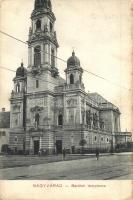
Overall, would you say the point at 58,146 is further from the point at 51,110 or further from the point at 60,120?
the point at 51,110

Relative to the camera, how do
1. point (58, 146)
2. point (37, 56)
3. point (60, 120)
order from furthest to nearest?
point (37, 56), point (60, 120), point (58, 146)

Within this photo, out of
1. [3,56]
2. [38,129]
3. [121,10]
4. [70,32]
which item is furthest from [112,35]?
[38,129]

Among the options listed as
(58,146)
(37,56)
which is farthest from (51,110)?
(37,56)

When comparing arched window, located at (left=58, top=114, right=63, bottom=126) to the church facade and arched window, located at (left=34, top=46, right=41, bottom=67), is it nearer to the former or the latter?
the church facade

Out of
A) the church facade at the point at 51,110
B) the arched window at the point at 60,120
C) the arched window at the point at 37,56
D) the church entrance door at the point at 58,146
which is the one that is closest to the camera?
the church facade at the point at 51,110

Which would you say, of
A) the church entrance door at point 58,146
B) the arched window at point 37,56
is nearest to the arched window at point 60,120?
the church entrance door at point 58,146

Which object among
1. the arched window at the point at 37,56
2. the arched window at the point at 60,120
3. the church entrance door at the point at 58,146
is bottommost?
the church entrance door at the point at 58,146

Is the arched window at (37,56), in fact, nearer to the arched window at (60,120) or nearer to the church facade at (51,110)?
the church facade at (51,110)

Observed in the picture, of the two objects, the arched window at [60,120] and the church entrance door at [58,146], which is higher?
the arched window at [60,120]

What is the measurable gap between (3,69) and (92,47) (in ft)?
9.07

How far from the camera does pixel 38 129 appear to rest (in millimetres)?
23297

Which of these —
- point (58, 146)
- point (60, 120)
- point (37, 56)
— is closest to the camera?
point (58, 146)

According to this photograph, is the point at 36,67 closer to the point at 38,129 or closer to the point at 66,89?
the point at 66,89

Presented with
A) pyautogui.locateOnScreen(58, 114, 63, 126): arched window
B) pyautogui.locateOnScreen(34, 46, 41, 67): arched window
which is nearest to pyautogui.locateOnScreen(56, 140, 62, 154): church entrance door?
pyautogui.locateOnScreen(58, 114, 63, 126): arched window
